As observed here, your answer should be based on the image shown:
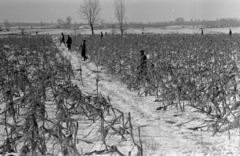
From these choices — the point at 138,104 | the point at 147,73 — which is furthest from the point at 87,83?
the point at 138,104

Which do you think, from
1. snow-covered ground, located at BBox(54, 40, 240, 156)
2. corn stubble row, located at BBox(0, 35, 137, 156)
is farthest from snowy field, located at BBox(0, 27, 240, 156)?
corn stubble row, located at BBox(0, 35, 137, 156)

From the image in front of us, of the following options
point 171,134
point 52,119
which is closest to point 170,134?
point 171,134

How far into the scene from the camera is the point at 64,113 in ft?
15.0

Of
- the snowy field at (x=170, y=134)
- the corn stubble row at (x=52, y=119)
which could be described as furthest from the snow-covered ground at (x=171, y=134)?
the corn stubble row at (x=52, y=119)

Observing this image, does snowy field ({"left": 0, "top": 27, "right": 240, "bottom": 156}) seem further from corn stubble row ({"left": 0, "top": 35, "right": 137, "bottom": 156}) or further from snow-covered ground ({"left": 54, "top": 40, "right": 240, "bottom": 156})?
corn stubble row ({"left": 0, "top": 35, "right": 137, "bottom": 156})

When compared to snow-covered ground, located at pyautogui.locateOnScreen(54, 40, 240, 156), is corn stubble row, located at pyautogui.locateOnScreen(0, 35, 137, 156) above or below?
above

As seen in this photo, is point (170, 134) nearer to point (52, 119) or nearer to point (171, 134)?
point (171, 134)

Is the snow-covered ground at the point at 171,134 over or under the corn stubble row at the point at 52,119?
under

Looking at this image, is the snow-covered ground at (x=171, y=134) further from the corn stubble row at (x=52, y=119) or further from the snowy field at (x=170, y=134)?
the corn stubble row at (x=52, y=119)

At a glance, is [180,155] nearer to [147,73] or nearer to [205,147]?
[205,147]

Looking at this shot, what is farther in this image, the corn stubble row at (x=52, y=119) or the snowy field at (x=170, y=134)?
the snowy field at (x=170, y=134)

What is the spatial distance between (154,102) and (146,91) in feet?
2.13

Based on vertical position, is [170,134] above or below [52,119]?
below

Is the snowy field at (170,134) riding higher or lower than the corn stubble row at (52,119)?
lower
